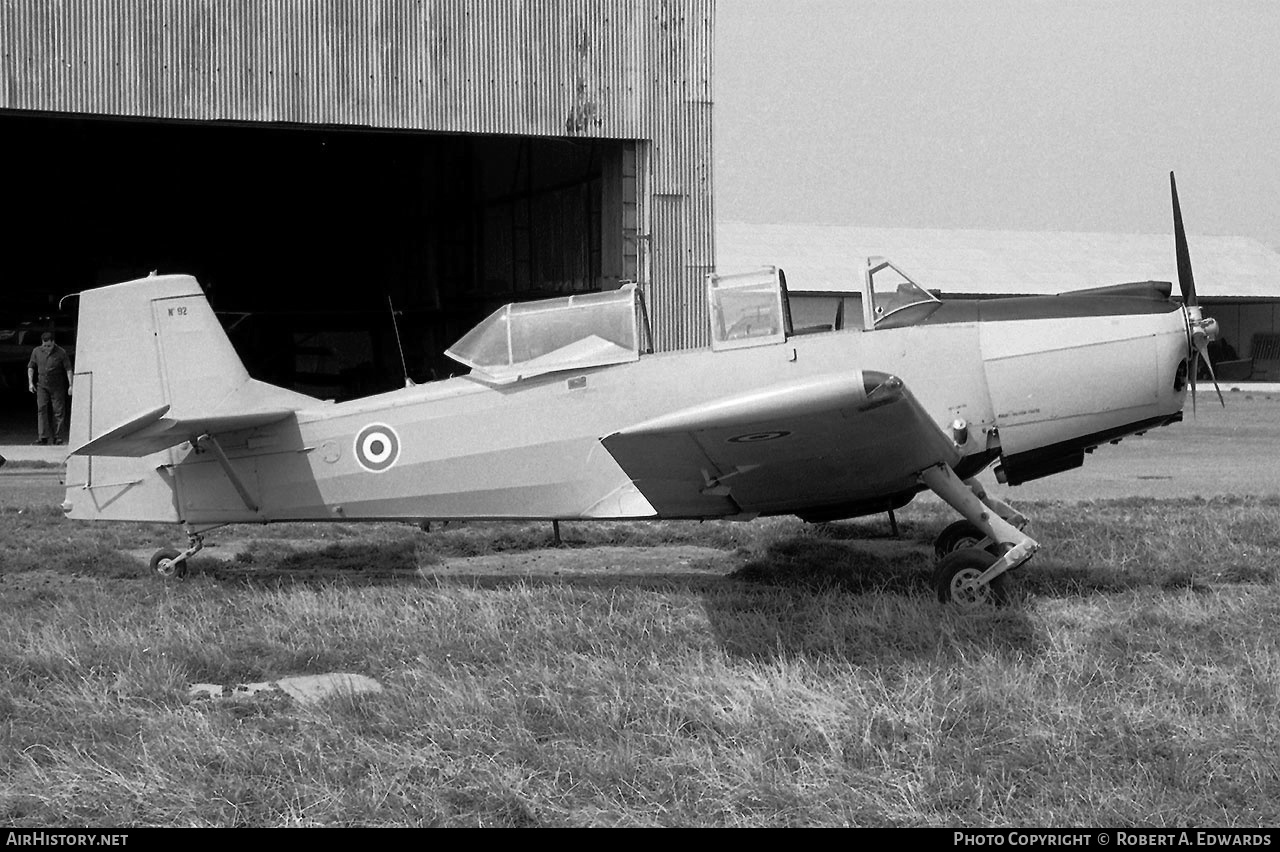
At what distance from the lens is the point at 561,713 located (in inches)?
195

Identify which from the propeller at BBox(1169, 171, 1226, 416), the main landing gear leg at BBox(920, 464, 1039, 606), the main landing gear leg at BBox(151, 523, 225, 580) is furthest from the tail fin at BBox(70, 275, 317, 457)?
the propeller at BBox(1169, 171, 1226, 416)

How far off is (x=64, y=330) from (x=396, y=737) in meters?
24.4

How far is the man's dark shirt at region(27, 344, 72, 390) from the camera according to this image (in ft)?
60.3

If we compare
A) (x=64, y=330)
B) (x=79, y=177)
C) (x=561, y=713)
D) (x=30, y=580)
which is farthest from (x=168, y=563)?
(x=79, y=177)

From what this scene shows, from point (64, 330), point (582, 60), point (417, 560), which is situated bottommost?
point (417, 560)

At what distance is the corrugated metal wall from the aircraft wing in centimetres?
1068

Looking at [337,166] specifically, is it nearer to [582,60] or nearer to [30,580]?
[582,60]

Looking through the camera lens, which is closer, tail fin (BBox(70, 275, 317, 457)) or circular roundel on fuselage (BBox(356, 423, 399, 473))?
circular roundel on fuselage (BBox(356, 423, 399, 473))

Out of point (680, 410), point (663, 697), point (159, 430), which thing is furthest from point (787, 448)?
point (159, 430)

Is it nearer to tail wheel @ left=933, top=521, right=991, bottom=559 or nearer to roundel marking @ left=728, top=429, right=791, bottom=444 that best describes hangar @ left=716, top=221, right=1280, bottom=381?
tail wheel @ left=933, top=521, right=991, bottom=559

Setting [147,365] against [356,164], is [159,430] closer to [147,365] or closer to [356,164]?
[147,365]

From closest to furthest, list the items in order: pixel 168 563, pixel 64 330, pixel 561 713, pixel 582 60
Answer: pixel 561 713 → pixel 168 563 → pixel 582 60 → pixel 64 330

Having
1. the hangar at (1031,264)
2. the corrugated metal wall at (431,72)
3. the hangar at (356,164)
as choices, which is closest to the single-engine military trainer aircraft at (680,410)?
the corrugated metal wall at (431,72)

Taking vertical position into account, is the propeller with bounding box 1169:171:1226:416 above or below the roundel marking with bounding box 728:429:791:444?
above
